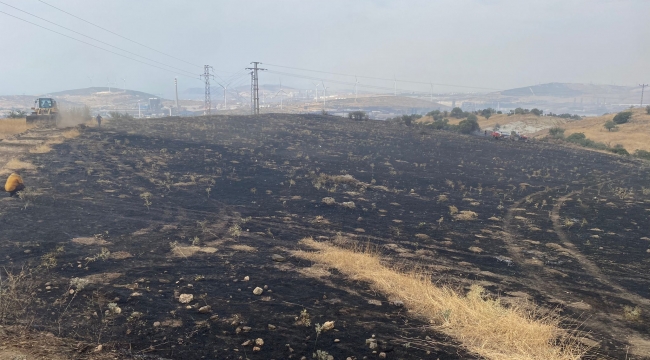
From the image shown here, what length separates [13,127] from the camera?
39000mm

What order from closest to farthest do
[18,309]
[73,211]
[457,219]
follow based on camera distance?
[18,309] < [73,211] < [457,219]

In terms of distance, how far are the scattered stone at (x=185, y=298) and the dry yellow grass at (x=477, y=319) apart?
398 cm

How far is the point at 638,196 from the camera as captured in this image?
77.2 ft

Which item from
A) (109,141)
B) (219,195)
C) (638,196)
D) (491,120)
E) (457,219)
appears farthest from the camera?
(491,120)

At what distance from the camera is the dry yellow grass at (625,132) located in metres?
54.2

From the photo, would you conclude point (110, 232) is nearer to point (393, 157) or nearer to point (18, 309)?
point (18, 309)

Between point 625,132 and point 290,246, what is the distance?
6770 centimetres

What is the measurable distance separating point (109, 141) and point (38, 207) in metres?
20.0

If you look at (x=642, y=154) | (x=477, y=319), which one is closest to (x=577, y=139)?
(x=642, y=154)

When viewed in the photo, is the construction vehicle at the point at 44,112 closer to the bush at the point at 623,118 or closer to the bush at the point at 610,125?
the bush at the point at 610,125

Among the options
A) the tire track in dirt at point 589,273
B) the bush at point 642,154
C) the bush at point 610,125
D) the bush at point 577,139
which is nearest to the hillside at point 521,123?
the bush at point 610,125

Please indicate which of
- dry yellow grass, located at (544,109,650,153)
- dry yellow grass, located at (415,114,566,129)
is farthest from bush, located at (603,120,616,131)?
dry yellow grass, located at (415,114,566,129)

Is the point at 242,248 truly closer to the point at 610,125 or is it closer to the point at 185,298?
the point at 185,298

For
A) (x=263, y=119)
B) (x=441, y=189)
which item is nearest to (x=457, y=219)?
(x=441, y=189)
